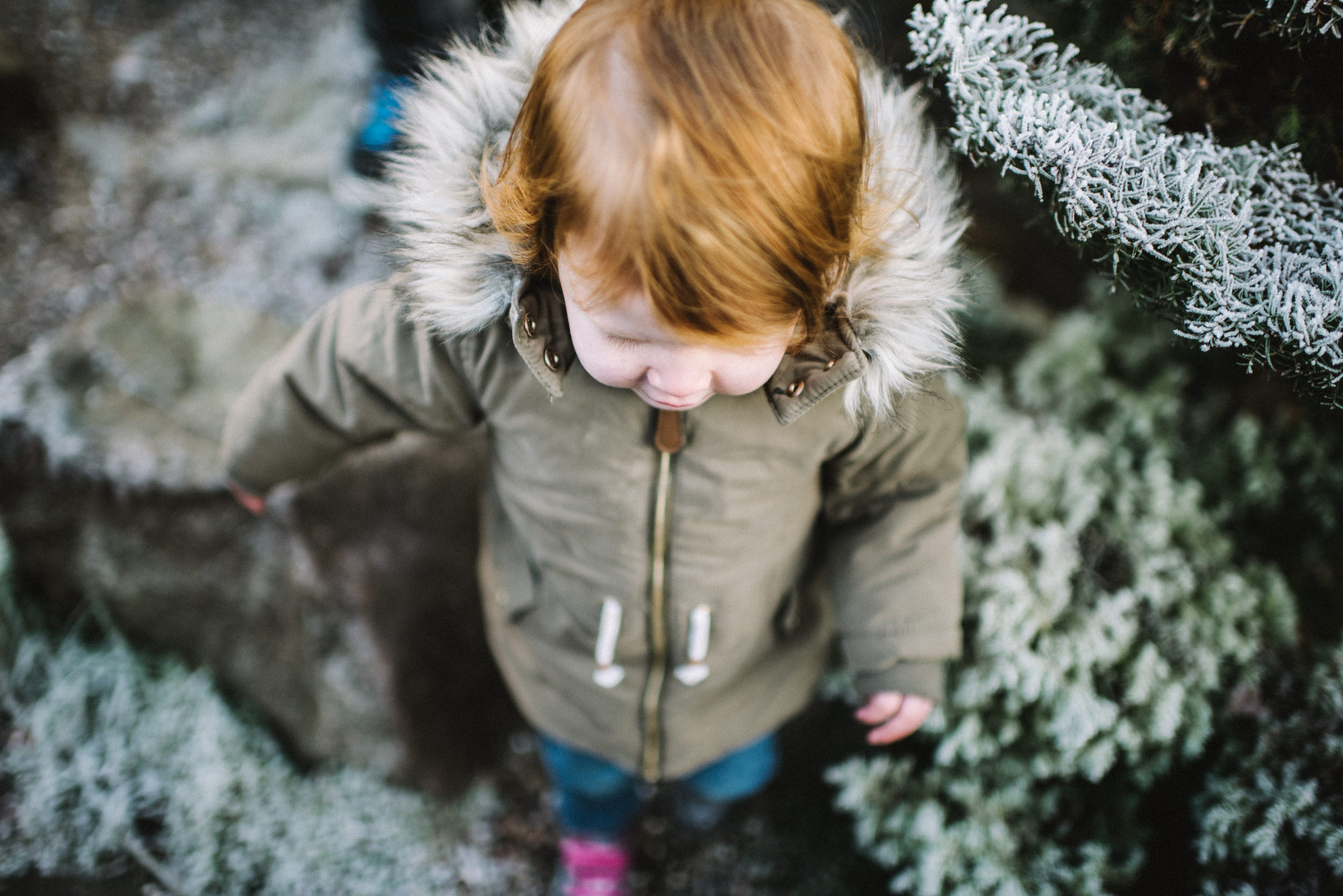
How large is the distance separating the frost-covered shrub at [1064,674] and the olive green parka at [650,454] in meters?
0.25

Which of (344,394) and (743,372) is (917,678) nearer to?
(743,372)

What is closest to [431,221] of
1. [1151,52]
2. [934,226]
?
[934,226]

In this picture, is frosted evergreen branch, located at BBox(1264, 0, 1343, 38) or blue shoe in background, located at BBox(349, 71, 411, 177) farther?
blue shoe in background, located at BBox(349, 71, 411, 177)

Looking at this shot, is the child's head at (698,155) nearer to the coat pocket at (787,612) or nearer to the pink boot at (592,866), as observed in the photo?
the coat pocket at (787,612)

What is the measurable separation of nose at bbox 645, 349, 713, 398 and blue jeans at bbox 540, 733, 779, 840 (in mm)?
1133

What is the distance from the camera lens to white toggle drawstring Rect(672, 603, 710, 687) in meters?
1.46

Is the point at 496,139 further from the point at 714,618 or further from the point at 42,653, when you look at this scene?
the point at 42,653

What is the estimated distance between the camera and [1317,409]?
1.25 m

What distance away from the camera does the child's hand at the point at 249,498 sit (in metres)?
1.61

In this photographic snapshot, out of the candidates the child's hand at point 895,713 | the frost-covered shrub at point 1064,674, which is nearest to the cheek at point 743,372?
the child's hand at point 895,713

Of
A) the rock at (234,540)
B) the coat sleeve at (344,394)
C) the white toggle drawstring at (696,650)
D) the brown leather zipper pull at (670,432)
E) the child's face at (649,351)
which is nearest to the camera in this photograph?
the child's face at (649,351)

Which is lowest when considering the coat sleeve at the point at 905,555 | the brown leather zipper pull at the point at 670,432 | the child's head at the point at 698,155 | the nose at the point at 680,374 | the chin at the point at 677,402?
the coat sleeve at the point at 905,555

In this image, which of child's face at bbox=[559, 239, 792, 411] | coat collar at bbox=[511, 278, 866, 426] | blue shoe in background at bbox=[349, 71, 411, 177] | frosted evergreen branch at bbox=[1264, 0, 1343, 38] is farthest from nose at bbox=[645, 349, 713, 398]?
blue shoe in background at bbox=[349, 71, 411, 177]

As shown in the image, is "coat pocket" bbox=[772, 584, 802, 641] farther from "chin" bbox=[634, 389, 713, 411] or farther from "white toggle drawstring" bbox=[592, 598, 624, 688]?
"chin" bbox=[634, 389, 713, 411]
